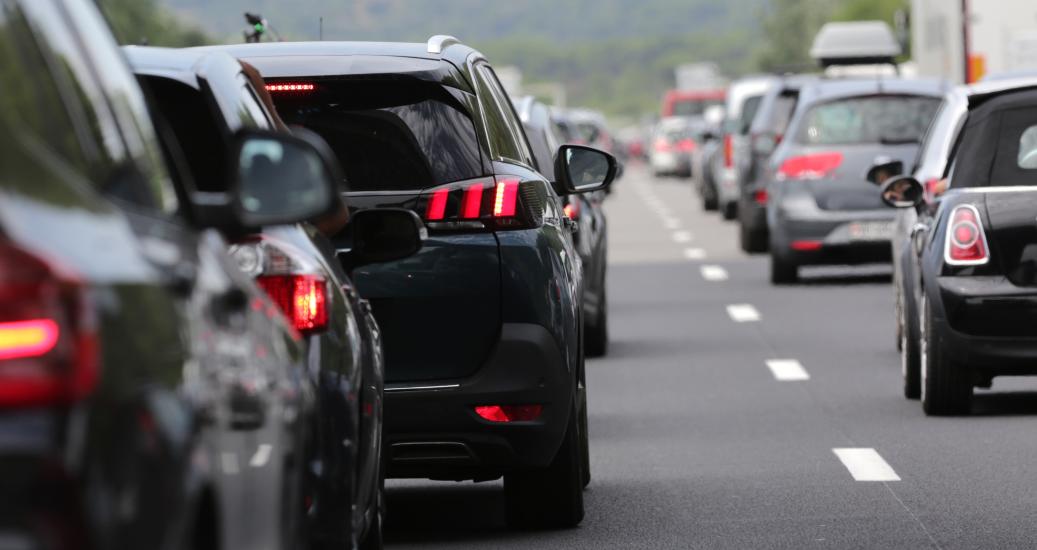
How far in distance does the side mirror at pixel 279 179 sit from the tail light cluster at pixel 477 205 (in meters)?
3.50

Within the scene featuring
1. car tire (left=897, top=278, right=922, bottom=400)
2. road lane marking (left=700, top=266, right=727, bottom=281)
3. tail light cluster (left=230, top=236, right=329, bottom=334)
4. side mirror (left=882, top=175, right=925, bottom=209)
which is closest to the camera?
tail light cluster (left=230, top=236, right=329, bottom=334)

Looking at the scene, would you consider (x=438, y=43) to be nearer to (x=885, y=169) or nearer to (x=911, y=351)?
(x=911, y=351)

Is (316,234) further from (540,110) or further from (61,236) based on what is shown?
(540,110)

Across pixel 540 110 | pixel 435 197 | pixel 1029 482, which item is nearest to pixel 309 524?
pixel 435 197

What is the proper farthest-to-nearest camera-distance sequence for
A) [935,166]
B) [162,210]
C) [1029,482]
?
1. [935,166]
2. [1029,482]
3. [162,210]

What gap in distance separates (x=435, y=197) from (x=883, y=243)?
1392 centimetres

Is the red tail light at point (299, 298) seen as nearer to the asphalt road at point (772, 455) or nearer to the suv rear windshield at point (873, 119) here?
the asphalt road at point (772, 455)

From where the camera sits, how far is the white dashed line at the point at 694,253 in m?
27.5

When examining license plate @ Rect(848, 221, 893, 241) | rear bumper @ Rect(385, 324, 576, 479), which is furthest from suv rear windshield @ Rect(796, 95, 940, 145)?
rear bumper @ Rect(385, 324, 576, 479)

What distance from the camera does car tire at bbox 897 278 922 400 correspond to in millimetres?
12008

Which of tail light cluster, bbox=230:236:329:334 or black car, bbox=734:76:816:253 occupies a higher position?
tail light cluster, bbox=230:236:329:334

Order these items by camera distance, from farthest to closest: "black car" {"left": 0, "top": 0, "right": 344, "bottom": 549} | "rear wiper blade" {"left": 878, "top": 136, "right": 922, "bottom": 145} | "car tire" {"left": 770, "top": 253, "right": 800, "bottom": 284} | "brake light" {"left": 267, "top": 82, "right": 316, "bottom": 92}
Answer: "car tire" {"left": 770, "top": 253, "right": 800, "bottom": 284}, "rear wiper blade" {"left": 878, "top": 136, "right": 922, "bottom": 145}, "brake light" {"left": 267, "top": 82, "right": 316, "bottom": 92}, "black car" {"left": 0, "top": 0, "right": 344, "bottom": 549}

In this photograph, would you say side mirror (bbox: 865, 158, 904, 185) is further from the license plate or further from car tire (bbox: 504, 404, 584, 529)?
the license plate

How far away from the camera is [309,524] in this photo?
4758mm
